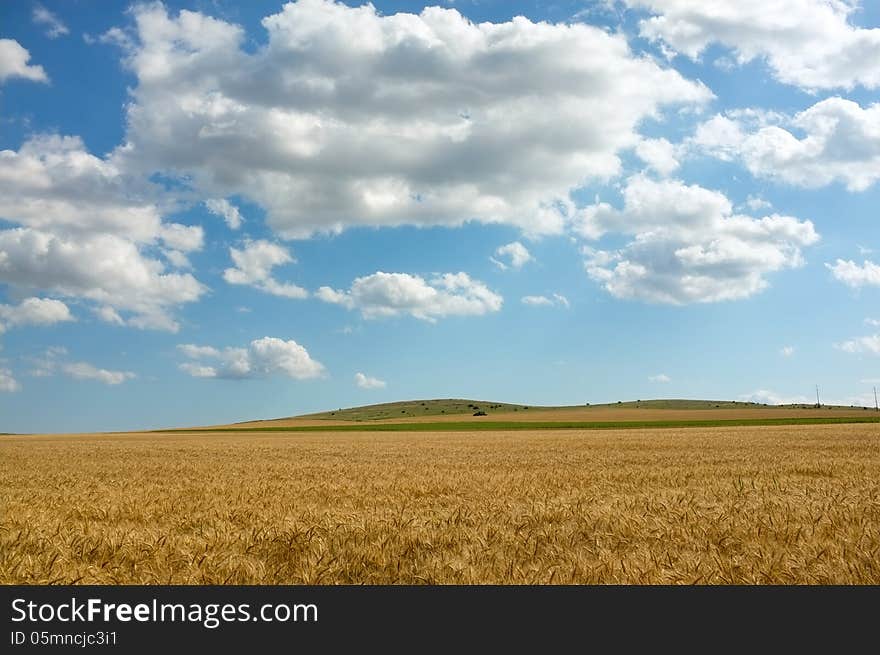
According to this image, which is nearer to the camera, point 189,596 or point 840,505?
point 189,596

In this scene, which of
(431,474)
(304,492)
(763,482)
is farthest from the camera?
(431,474)

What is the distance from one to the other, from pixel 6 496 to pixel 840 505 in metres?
14.3

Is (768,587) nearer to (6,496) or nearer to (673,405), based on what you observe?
(6,496)

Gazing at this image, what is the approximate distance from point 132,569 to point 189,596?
1857 millimetres

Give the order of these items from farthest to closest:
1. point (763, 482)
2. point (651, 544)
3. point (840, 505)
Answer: point (763, 482) < point (840, 505) < point (651, 544)

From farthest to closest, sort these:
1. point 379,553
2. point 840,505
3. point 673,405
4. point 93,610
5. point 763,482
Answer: point 673,405 → point 763,482 → point 840,505 → point 379,553 → point 93,610

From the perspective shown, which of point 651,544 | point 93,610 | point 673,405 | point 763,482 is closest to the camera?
point 93,610

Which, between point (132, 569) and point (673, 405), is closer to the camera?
point (132, 569)

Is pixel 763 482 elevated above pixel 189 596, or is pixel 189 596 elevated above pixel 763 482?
pixel 189 596

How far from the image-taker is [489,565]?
6012mm

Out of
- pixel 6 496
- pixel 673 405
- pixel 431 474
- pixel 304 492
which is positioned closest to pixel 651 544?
pixel 304 492

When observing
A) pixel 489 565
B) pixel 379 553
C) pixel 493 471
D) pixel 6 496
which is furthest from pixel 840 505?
pixel 6 496

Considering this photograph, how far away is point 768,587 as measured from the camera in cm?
494

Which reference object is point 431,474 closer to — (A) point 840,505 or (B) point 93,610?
(A) point 840,505
